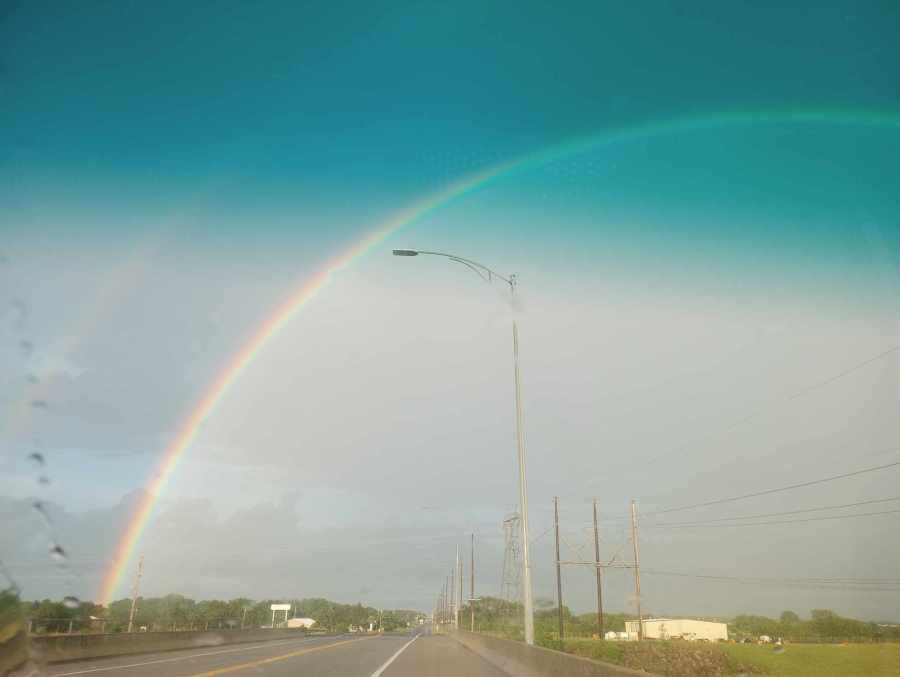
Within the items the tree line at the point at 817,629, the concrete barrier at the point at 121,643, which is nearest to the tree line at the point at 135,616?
the concrete barrier at the point at 121,643

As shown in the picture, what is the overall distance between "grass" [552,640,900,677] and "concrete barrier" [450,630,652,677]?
16.7 meters

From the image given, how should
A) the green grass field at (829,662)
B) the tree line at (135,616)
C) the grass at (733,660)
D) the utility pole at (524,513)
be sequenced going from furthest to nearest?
1. the green grass field at (829,662)
2. the grass at (733,660)
3. the utility pole at (524,513)
4. the tree line at (135,616)

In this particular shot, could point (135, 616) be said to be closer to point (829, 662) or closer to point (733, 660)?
point (733, 660)

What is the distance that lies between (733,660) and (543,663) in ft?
141

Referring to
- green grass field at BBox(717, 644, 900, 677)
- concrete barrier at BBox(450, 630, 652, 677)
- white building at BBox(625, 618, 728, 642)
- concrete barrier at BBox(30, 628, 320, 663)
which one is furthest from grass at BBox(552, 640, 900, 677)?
white building at BBox(625, 618, 728, 642)

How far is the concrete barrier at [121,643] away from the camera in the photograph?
21.8 meters

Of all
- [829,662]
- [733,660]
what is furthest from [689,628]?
[733,660]

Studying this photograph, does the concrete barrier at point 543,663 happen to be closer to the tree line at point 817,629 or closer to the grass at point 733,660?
the grass at point 733,660

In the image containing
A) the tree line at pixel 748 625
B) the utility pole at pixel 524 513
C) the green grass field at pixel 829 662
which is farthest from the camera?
the tree line at pixel 748 625

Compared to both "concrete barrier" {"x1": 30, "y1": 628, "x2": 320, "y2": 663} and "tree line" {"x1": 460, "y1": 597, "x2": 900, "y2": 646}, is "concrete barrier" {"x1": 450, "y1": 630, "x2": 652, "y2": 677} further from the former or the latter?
"tree line" {"x1": 460, "y1": 597, "x2": 900, "y2": 646}

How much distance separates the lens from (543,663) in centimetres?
1661

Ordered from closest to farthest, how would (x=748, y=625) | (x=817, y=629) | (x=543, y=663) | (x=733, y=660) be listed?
(x=543, y=663)
(x=733, y=660)
(x=817, y=629)
(x=748, y=625)

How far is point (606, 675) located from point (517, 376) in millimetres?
13830

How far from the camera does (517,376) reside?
24109mm
